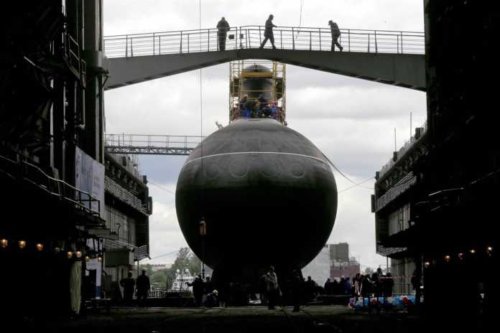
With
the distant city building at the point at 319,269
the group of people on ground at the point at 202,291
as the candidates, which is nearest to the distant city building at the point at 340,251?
the distant city building at the point at 319,269

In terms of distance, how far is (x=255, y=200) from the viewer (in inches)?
1596

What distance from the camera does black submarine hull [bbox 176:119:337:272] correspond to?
40688mm

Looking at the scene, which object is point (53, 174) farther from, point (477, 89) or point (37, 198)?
point (477, 89)

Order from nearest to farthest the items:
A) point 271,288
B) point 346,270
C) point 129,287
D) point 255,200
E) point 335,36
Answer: point 271,288
point 255,200
point 335,36
point 129,287
point 346,270

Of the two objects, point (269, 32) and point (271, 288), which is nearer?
point (271, 288)

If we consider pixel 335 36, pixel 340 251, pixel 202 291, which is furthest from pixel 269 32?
pixel 340 251

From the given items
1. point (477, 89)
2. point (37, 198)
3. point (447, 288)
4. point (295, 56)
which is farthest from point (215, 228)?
point (37, 198)

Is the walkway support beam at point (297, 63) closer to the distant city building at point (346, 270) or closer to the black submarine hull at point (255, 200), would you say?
the black submarine hull at point (255, 200)

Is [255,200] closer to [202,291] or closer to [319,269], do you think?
[202,291]

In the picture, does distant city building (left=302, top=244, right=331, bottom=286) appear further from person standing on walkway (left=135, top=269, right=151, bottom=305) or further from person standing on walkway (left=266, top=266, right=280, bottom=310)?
person standing on walkway (left=266, top=266, right=280, bottom=310)

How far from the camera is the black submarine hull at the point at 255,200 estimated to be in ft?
133

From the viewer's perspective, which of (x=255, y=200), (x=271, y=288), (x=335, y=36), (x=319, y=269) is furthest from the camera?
(x=319, y=269)

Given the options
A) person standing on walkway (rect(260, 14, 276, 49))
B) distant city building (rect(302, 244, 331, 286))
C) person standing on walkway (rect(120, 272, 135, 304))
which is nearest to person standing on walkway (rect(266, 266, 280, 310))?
person standing on walkway (rect(120, 272, 135, 304))

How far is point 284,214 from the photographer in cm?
4088
